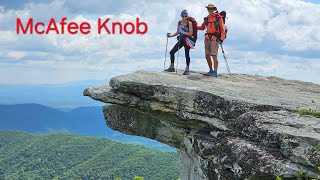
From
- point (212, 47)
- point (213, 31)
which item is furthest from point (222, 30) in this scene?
point (212, 47)

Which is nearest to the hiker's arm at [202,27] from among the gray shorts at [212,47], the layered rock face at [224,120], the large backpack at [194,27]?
the large backpack at [194,27]

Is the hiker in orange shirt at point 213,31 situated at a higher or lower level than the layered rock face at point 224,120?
higher

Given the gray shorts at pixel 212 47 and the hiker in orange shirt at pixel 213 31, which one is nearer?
the hiker in orange shirt at pixel 213 31

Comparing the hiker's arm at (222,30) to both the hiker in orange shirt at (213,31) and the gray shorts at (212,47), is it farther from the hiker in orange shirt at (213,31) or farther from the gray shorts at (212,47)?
the gray shorts at (212,47)

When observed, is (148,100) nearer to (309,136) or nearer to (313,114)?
(313,114)

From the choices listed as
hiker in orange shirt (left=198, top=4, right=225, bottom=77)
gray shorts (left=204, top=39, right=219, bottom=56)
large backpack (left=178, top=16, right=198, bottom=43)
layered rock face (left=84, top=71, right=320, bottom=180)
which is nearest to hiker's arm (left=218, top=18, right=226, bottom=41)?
hiker in orange shirt (left=198, top=4, right=225, bottom=77)

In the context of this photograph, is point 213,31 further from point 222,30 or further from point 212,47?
point 212,47

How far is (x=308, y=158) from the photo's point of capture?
33.0 feet

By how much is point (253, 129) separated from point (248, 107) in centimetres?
296

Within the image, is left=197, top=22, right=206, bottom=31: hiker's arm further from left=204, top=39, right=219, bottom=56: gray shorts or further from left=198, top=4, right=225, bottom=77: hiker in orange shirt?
left=204, top=39, right=219, bottom=56: gray shorts

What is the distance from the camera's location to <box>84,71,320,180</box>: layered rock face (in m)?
10.5

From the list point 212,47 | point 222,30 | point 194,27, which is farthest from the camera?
point 194,27

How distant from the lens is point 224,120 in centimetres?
1543

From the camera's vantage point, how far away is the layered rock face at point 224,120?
34.3ft
